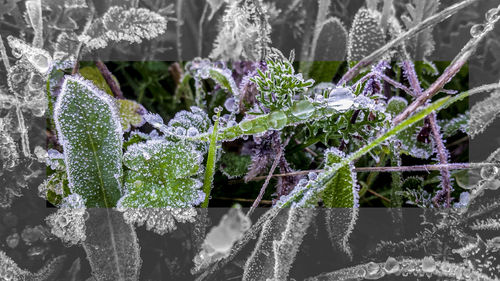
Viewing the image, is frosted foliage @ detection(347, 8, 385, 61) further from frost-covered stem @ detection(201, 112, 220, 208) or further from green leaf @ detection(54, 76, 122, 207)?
green leaf @ detection(54, 76, 122, 207)

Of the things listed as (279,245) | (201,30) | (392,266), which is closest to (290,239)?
(279,245)

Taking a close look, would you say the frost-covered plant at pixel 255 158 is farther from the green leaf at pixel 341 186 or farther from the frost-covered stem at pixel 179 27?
the frost-covered stem at pixel 179 27

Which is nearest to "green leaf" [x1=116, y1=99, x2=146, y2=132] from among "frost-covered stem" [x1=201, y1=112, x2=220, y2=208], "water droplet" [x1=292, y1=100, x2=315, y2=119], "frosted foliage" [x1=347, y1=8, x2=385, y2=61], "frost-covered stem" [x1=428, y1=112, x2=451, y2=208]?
"frost-covered stem" [x1=201, y1=112, x2=220, y2=208]

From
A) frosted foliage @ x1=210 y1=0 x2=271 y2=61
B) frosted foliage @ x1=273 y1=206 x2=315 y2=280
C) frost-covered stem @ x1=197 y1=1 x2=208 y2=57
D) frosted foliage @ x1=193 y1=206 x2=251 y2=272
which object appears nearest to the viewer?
frosted foliage @ x1=193 y1=206 x2=251 y2=272

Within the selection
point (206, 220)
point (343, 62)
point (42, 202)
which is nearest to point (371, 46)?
point (343, 62)

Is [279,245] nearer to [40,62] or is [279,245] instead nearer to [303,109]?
[303,109]

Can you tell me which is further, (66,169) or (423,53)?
(423,53)

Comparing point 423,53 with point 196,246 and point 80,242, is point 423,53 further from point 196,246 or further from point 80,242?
point 80,242
